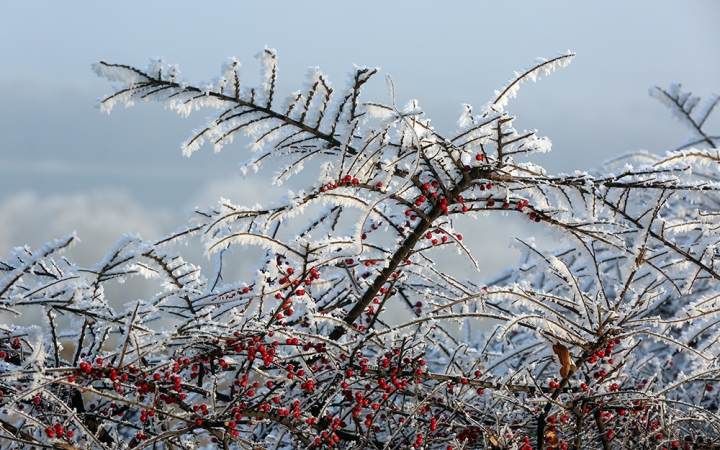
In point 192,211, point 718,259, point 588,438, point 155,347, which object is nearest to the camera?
point 155,347

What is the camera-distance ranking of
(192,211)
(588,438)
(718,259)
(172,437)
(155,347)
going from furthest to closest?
(718,259)
(588,438)
(192,211)
(172,437)
(155,347)

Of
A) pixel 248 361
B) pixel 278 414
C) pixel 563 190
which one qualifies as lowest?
pixel 278 414

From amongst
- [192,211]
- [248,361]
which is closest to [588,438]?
[248,361]

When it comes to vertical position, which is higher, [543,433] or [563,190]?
[563,190]

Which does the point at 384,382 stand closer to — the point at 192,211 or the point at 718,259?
the point at 192,211

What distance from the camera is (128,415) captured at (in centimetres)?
370

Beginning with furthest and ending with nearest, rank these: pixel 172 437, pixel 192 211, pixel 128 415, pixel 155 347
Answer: pixel 128 415 < pixel 192 211 < pixel 172 437 < pixel 155 347

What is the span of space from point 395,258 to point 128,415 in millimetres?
2311

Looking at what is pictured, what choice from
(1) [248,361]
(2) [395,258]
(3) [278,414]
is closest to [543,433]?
(2) [395,258]

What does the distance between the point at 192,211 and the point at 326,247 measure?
62cm

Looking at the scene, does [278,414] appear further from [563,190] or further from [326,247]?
[563,190]

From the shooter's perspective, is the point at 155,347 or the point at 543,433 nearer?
the point at 155,347

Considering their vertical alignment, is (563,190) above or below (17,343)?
above

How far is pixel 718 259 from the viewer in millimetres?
2918
